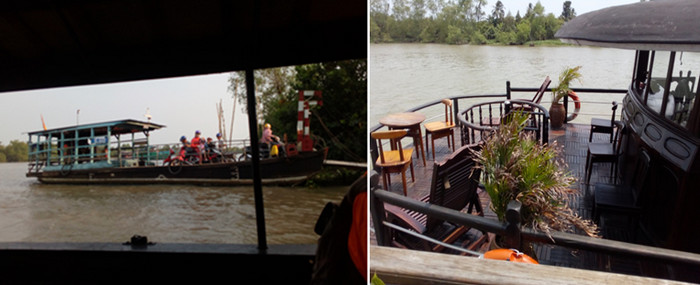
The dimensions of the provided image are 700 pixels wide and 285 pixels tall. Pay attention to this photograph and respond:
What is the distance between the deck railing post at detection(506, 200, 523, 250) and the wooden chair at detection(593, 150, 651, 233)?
82 centimetres

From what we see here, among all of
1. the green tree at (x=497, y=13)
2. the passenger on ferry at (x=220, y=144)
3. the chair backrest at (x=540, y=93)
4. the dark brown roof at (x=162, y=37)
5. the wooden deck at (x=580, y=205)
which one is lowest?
the passenger on ferry at (x=220, y=144)

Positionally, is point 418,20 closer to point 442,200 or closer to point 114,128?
point 442,200

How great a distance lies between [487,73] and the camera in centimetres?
421

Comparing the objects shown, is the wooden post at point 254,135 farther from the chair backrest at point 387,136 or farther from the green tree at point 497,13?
the green tree at point 497,13

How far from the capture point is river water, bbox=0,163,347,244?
277 inches

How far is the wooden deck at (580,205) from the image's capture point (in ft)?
6.06

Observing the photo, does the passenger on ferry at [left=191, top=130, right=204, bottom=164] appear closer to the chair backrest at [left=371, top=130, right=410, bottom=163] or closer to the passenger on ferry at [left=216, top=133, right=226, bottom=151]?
the passenger on ferry at [left=216, top=133, right=226, bottom=151]

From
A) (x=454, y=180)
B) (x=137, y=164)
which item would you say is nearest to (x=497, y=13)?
(x=454, y=180)

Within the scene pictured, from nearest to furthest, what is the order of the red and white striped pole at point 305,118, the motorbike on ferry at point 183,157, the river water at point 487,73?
the river water at point 487,73, the red and white striped pole at point 305,118, the motorbike on ferry at point 183,157

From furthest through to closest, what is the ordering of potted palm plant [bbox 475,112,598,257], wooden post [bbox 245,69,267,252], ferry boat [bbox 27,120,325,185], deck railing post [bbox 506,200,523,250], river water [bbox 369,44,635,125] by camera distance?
1. ferry boat [bbox 27,120,325,185]
2. river water [bbox 369,44,635,125]
3. wooden post [bbox 245,69,267,252]
4. potted palm plant [bbox 475,112,598,257]
5. deck railing post [bbox 506,200,523,250]

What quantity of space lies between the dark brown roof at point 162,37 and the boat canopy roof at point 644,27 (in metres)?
0.92

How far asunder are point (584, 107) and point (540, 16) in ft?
2.67

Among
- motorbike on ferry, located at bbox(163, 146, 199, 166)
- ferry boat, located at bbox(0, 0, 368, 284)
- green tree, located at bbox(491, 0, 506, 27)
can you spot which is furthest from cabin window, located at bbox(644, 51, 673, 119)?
motorbike on ferry, located at bbox(163, 146, 199, 166)

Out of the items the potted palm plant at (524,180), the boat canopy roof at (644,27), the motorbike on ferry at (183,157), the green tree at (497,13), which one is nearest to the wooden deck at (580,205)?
the potted palm plant at (524,180)
